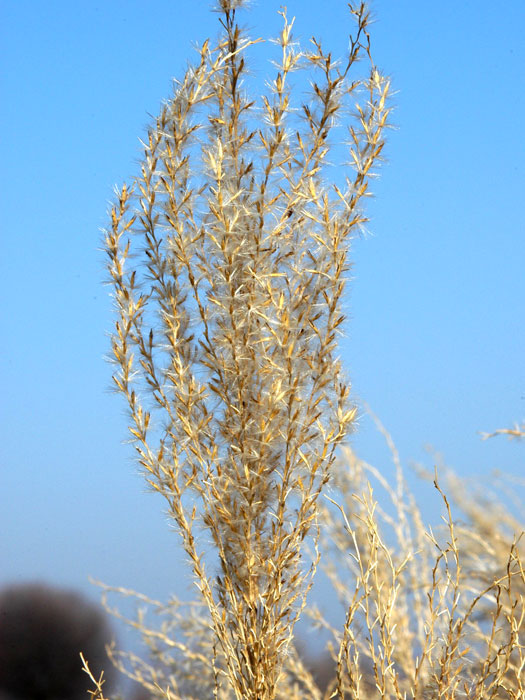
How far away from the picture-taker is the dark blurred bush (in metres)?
3.77

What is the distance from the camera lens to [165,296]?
1582 millimetres

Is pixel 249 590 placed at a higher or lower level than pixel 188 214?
lower

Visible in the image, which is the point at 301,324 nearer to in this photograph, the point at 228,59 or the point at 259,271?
the point at 259,271

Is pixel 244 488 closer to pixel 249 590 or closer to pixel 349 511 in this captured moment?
pixel 249 590

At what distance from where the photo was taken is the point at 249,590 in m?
1.50

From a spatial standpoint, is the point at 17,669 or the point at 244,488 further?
the point at 17,669

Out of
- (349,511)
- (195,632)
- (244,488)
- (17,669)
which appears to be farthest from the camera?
(17,669)

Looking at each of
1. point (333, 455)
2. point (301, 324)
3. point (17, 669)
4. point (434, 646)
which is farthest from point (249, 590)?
point (17, 669)

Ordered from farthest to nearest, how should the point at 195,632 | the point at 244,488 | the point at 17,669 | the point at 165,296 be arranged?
the point at 17,669, the point at 195,632, the point at 165,296, the point at 244,488

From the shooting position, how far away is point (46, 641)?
3.97 metres

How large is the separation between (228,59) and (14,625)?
11.3 ft

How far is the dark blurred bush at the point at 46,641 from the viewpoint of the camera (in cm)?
377

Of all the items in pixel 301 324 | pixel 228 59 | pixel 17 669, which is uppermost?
pixel 228 59

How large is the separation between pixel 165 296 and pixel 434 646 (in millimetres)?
921
